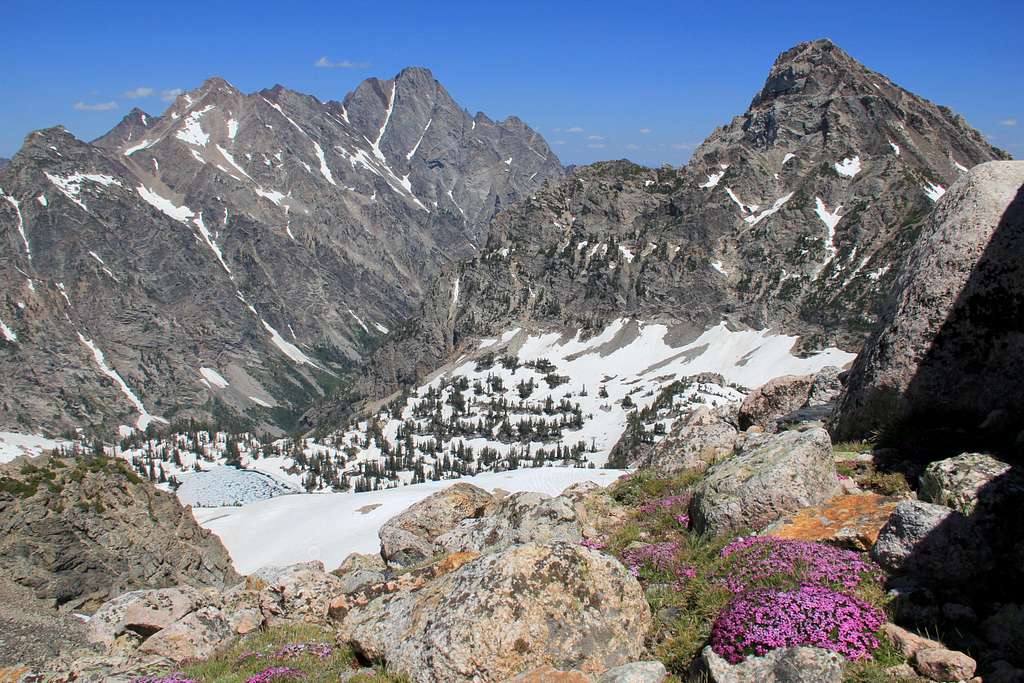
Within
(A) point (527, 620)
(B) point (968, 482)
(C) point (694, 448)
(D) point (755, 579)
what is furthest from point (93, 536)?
(B) point (968, 482)

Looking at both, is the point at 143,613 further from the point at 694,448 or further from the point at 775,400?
the point at 775,400

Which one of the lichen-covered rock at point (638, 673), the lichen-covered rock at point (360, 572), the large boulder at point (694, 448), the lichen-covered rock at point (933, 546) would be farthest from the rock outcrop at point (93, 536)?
the lichen-covered rock at point (933, 546)

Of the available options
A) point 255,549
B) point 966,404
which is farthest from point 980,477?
point 255,549

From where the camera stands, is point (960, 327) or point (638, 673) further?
point (960, 327)

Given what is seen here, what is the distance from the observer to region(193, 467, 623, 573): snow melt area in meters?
62.5

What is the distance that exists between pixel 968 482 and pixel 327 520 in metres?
67.1

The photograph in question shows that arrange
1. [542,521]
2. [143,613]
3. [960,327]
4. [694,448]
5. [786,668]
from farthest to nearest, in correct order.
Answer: [694,448], [143,613], [542,521], [960,327], [786,668]

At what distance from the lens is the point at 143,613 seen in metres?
20.9

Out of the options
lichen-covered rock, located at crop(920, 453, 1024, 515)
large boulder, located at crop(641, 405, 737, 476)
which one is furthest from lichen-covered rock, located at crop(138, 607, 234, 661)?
lichen-covered rock, located at crop(920, 453, 1024, 515)

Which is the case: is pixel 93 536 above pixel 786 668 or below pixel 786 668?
below

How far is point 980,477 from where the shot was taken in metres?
11.0

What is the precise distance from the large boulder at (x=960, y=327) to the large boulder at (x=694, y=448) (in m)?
5.03

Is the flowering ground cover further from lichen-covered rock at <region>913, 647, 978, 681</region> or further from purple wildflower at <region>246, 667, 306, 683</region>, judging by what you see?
lichen-covered rock at <region>913, 647, 978, 681</region>

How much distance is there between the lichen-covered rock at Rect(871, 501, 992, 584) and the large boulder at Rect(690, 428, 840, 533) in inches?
115
